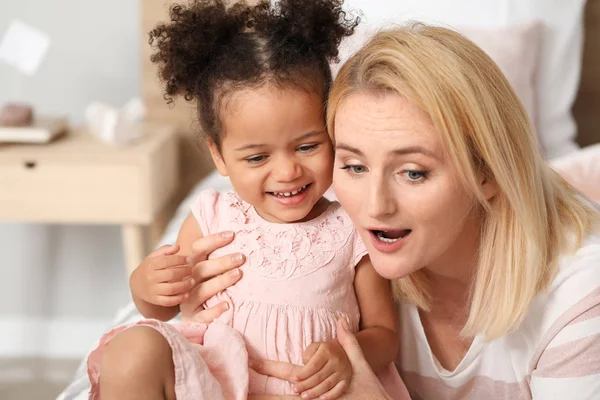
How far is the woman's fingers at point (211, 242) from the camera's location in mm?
1351

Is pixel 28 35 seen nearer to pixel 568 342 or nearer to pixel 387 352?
pixel 387 352

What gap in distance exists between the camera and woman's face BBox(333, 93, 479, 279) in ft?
3.71

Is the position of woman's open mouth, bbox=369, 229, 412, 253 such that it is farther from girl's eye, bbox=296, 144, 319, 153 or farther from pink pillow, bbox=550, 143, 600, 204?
→ pink pillow, bbox=550, 143, 600, 204

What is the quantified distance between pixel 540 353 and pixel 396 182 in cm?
36

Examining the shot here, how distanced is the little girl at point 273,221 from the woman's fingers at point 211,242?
0.01 m

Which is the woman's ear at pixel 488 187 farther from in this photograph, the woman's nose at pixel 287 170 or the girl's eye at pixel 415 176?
the woman's nose at pixel 287 170

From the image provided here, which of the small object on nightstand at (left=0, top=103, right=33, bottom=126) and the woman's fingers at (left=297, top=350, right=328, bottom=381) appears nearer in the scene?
the woman's fingers at (left=297, top=350, right=328, bottom=381)

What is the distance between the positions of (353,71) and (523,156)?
0.92 ft

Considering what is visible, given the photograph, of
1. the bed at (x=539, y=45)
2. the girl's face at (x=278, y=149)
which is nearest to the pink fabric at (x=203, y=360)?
the girl's face at (x=278, y=149)

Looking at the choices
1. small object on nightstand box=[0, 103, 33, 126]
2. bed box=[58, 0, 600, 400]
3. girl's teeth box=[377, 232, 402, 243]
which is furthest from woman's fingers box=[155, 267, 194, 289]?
small object on nightstand box=[0, 103, 33, 126]

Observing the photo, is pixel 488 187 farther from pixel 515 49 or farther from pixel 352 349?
pixel 515 49

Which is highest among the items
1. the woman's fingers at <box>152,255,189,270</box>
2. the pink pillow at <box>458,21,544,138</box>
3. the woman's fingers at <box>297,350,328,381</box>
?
the pink pillow at <box>458,21,544,138</box>

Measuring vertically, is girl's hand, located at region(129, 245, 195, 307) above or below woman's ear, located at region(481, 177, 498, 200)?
below

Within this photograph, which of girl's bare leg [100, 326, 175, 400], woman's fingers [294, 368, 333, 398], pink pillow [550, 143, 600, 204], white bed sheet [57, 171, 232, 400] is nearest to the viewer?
girl's bare leg [100, 326, 175, 400]
